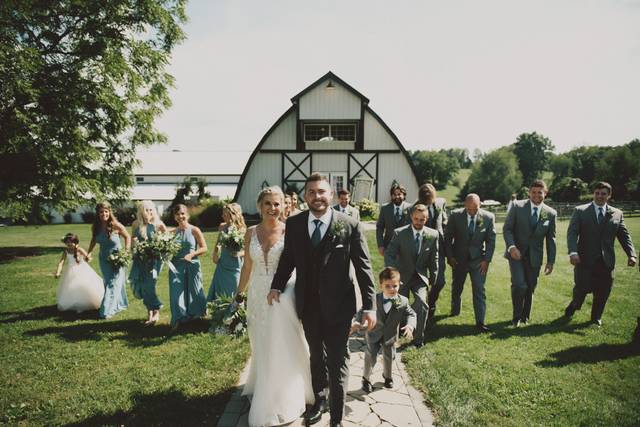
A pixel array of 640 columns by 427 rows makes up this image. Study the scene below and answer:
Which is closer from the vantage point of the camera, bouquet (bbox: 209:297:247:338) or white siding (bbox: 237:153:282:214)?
bouquet (bbox: 209:297:247:338)

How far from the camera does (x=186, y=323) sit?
7047 millimetres

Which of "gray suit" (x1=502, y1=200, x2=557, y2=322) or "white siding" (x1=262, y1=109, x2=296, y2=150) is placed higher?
"white siding" (x1=262, y1=109, x2=296, y2=150)

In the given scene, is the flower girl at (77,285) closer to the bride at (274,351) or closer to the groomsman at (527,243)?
the bride at (274,351)

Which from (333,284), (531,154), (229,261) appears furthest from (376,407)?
(531,154)

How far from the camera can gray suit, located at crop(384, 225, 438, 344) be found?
5.60 m

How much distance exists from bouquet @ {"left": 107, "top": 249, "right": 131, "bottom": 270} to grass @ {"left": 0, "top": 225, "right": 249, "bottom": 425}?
1.13m

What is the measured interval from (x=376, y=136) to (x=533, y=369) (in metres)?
Answer: 21.3

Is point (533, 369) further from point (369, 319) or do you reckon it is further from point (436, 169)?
point (436, 169)

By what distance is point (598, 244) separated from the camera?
265 inches

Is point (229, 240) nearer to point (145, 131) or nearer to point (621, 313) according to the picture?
point (621, 313)

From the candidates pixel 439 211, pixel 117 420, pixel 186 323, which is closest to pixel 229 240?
pixel 186 323

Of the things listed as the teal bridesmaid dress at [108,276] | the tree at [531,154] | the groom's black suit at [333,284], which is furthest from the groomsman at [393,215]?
the tree at [531,154]

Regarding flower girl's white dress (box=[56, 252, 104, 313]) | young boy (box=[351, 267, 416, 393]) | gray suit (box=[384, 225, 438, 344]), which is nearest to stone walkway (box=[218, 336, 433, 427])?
young boy (box=[351, 267, 416, 393])

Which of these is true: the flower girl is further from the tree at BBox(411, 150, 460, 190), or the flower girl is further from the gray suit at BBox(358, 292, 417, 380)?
the tree at BBox(411, 150, 460, 190)
